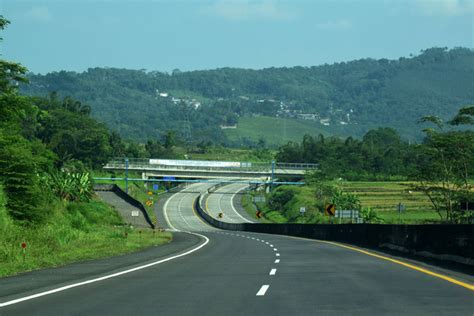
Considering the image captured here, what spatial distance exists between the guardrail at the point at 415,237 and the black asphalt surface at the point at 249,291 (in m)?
1.87

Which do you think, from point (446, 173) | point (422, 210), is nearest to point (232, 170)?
point (422, 210)

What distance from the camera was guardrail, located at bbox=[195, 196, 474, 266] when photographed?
23672mm

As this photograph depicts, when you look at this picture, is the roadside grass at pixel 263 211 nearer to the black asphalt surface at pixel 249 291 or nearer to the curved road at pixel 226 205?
the curved road at pixel 226 205

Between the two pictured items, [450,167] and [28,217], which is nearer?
[28,217]

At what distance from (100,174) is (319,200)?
173 ft

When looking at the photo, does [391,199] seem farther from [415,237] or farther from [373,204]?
[415,237]

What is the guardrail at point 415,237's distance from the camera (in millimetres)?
23672

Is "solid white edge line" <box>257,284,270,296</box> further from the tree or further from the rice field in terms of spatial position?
the rice field

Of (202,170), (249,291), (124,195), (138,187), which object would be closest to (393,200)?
(124,195)

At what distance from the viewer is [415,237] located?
3047 cm

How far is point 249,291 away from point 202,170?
486 ft

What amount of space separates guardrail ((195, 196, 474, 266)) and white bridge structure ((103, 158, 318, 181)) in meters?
104

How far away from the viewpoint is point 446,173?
87.9 meters

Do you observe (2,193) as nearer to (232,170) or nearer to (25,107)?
(25,107)
